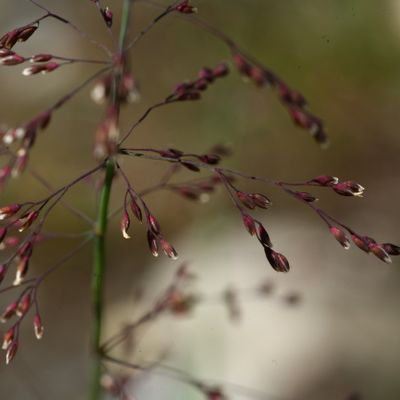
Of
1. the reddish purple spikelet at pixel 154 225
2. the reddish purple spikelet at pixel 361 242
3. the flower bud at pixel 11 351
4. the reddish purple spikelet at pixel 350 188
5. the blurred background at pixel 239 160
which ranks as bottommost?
the blurred background at pixel 239 160

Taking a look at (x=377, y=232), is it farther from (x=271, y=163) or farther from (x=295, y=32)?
(x=295, y=32)

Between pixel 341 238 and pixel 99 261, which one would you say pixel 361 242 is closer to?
pixel 341 238

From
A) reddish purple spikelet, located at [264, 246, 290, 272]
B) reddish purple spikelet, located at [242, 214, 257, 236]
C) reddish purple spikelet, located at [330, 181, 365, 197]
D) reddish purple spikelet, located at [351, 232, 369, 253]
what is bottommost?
reddish purple spikelet, located at [264, 246, 290, 272]

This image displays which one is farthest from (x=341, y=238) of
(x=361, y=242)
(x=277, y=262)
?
(x=277, y=262)

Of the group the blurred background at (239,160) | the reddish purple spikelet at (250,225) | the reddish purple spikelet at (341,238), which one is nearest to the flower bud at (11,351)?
the reddish purple spikelet at (250,225)

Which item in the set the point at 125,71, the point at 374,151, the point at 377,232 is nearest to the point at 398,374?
the point at 377,232

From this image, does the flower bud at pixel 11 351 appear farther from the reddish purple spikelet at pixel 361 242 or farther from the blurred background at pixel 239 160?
the blurred background at pixel 239 160

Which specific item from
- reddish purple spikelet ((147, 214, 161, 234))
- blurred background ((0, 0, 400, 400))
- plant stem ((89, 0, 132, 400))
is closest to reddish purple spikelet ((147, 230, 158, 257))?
reddish purple spikelet ((147, 214, 161, 234))

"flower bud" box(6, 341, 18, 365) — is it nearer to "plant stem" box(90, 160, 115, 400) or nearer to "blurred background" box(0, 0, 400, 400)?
"plant stem" box(90, 160, 115, 400)
